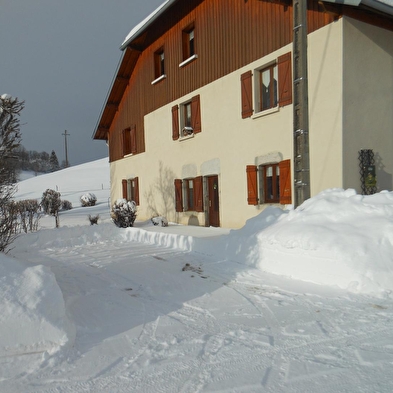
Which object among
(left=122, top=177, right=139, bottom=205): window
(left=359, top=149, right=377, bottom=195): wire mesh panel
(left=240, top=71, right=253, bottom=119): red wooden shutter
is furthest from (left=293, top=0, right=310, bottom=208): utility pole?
(left=122, top=177, right=139, bottom=205): window

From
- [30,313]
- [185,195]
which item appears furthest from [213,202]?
[30,313]

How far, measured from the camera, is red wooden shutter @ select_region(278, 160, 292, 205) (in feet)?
29.8

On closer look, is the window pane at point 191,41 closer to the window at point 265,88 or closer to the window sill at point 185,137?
the window sill at point 185,137

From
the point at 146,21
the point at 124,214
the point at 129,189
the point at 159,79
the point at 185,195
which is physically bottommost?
the point at 124,214

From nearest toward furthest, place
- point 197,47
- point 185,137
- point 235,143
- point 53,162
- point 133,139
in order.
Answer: point 235,143 → point 197,47 → point 185,137 → point 133,139 → point 53,162

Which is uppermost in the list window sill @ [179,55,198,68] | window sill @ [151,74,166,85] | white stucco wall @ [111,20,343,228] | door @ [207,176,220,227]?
window sill @ [179,55,198,68]

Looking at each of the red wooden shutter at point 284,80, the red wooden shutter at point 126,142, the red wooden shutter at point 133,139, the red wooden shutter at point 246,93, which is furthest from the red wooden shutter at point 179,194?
the red wooden shutter at point 126,142

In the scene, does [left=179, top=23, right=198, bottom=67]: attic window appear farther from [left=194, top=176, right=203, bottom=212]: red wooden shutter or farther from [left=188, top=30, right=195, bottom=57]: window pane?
[left=194, top=176, right=203, bottom=212]: red wooden shutter

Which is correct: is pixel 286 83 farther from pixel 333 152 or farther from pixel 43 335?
pixel 43 335

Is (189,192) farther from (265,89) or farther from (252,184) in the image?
(265,89)

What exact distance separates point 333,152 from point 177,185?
7076 mm

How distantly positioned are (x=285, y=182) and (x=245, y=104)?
2888mm

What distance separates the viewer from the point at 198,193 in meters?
12.8

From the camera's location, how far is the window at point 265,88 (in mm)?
9219
